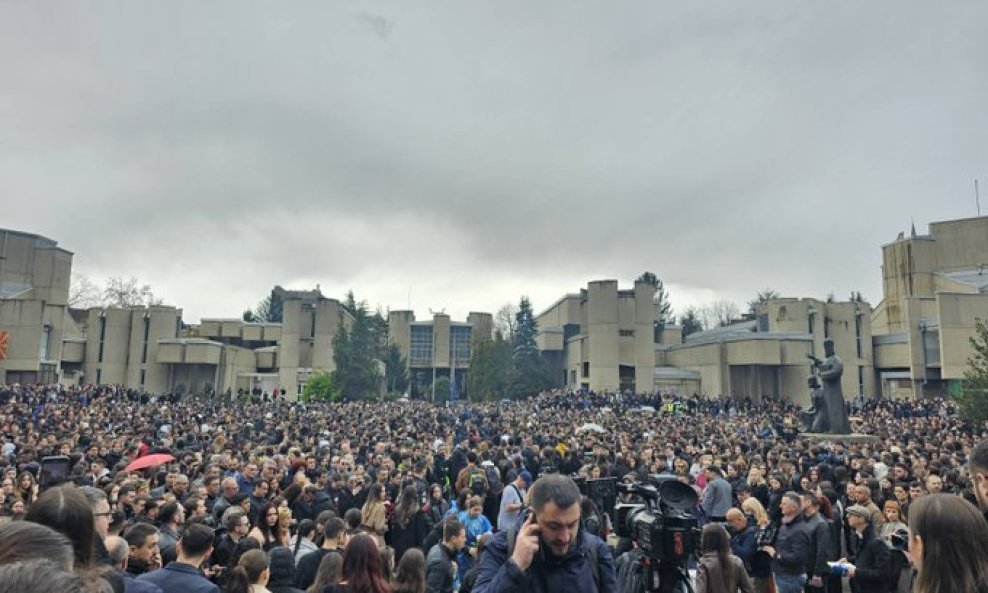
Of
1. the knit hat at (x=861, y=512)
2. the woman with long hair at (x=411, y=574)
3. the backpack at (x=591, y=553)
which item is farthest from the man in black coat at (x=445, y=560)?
the knit hat at (x=861, y=512)

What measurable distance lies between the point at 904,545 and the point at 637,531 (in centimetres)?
216

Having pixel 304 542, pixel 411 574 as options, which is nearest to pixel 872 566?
pixel 411 574

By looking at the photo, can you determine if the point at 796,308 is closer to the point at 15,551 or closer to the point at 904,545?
the point at 904,545

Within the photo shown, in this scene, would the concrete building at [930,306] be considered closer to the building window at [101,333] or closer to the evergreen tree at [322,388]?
the evergreen tree at [322,388]

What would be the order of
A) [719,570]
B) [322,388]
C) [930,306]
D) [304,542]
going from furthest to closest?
[322,388], [930,306], [304,542], [719,570]

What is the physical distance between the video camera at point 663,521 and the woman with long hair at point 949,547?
1.14 metres

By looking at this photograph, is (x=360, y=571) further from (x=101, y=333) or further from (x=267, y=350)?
(x=267, y=350)

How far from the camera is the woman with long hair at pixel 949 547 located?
233 cm

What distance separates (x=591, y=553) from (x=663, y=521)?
0.75 meters

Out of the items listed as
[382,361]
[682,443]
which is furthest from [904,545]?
[382,361]

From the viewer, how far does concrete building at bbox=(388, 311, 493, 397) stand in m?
69.9

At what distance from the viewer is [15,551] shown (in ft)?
5.81

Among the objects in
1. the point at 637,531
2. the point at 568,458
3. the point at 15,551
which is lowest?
the point at 568,458

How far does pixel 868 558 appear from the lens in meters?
6.04
